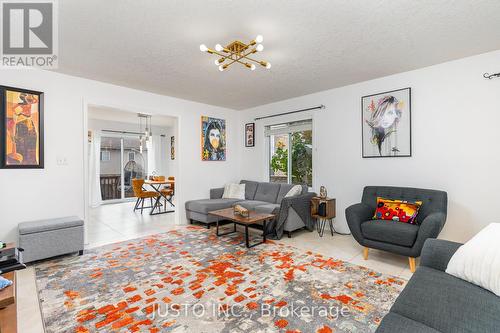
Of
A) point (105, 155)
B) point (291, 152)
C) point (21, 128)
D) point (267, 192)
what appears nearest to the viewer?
point (21, 128)

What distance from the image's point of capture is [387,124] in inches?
142

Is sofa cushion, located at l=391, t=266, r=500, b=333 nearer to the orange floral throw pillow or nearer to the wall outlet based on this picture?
the orange floral throw pillow

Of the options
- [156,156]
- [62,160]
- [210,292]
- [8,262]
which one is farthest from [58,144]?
[156,156]

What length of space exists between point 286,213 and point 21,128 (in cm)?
374

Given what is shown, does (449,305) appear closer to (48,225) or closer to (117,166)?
Answer: (48,225)

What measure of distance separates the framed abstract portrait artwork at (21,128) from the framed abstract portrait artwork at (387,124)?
4.64m

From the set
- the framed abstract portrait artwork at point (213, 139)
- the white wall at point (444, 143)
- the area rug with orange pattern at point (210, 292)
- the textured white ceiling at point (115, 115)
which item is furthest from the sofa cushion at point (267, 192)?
the textured white ceiling at point (115, 115)

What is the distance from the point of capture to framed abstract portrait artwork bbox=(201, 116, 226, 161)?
5.15 meters

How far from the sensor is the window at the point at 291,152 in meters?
4.72

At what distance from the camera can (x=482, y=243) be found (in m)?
1.47

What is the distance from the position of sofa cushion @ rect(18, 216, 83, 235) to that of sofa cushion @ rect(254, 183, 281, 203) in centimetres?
297

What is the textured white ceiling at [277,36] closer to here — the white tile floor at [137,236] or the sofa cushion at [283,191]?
the sofa cushion at [283,191]

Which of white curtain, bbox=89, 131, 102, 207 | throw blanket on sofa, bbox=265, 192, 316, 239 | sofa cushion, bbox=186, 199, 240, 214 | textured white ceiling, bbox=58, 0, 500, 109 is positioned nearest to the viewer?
textured white ceiling, bbox=58, 0, 500, 109

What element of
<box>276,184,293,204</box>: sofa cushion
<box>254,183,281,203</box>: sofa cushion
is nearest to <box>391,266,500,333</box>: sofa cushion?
<box>276,184,293,204</box>: sofa cushion
